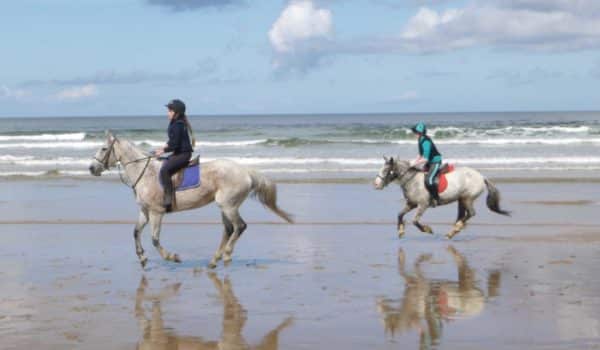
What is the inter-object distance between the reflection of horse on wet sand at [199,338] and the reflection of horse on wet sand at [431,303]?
1.00 meters

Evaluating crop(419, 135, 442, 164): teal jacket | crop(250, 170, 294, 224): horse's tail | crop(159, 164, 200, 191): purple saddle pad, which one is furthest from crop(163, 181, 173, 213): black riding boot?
crop(419, 135, 442, 164): teal jacket

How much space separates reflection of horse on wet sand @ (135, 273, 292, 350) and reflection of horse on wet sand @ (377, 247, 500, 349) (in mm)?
1001

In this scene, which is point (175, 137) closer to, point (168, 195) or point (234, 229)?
point (168, 195)

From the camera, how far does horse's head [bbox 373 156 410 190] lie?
13344mm

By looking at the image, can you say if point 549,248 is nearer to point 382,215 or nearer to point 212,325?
point 382,215

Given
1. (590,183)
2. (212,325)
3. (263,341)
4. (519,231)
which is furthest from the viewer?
(590,183)

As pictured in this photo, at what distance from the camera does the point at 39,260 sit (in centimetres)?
1115

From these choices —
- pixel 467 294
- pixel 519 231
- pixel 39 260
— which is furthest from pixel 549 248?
pixel 39 260

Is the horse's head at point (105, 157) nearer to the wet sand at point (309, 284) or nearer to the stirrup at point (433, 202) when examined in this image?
the wet sand at point (309, 284)

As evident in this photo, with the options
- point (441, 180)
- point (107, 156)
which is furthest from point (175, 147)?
point (441, 180)

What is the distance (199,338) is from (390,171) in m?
7.02

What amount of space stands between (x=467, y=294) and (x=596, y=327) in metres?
1.75

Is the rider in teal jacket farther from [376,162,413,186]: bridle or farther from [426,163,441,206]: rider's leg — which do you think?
[376,162,413,186]: bridle

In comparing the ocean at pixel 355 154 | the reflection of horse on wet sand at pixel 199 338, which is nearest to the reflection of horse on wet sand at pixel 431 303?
the reflection of horse on wet sand at pixel 199 338
